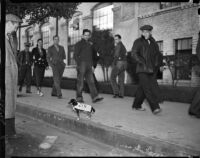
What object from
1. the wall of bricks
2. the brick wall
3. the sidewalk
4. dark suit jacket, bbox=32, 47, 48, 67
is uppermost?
the brick wall

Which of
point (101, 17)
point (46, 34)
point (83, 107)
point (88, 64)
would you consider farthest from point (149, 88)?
point (46, 34)

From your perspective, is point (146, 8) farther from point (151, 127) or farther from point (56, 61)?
point (151, 127)

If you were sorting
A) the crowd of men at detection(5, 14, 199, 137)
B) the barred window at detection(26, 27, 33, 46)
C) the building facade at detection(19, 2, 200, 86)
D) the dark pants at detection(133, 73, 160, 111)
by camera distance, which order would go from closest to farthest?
the crowd of men at detection(5, 14, 199, 137), the dark pants at detection(133, 73, 160, 111), the building facade at detection(19, 2, 200, 86), the barred window at detection(26, 27, 33, 46)

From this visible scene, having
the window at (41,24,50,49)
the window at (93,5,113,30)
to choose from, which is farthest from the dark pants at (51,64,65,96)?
the window at (41,24,50,49)

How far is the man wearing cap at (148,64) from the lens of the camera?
21.8 ft

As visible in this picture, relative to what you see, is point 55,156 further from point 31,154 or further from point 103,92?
point 103,92

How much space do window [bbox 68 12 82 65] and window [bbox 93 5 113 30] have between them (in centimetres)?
166

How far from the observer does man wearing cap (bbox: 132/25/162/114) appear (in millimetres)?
6637

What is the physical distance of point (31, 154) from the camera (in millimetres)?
4059

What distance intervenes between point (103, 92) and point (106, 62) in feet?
8.71

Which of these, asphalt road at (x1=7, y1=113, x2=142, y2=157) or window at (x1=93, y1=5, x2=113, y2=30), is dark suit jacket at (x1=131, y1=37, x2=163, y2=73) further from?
window at (x1=93, y1=5, x2=113, y2=30)

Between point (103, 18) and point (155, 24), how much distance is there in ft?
16.8

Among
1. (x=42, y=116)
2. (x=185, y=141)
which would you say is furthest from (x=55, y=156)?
(x=42, y=116)

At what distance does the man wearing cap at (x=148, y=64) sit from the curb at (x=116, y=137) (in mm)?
1695
